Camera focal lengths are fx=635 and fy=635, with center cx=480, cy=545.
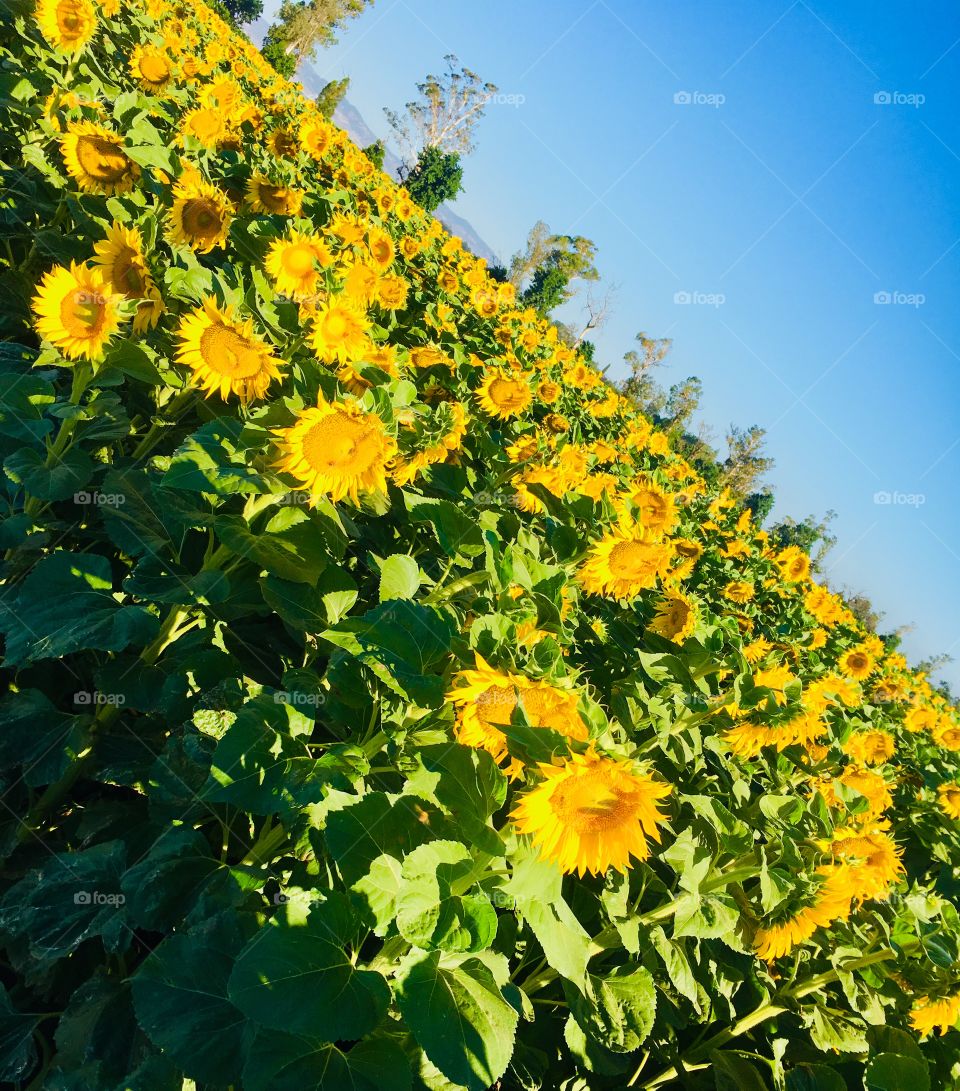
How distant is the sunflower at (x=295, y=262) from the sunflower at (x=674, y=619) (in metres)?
2.40

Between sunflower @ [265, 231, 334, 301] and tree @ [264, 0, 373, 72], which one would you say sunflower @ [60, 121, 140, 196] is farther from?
tree @ [264, 0, 373, 72]

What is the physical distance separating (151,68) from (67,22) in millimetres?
462

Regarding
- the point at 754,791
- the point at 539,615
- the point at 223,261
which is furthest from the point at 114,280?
the point at 754,791

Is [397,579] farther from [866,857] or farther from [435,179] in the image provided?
[435,179]

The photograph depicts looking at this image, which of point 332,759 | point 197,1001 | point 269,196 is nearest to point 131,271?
point 269,196

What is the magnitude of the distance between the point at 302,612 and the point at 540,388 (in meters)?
7.08

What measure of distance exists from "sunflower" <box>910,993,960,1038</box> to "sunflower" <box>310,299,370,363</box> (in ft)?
9.67

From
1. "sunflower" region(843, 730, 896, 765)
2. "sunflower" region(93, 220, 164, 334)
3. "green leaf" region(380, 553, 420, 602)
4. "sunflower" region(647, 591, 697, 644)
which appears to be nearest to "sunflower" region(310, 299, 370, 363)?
"sunflower" region(93, 220, 164, 334)

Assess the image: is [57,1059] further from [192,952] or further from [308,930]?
[308,930]

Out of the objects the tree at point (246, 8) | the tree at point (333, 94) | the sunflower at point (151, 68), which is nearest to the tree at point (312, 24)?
the tree at point (333, 94)

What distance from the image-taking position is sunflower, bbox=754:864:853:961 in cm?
206

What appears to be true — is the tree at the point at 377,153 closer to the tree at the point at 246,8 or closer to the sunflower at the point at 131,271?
the sunflower at the point at 131,271

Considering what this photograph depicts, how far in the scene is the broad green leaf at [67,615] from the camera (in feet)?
5.53

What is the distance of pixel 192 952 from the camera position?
4.47 feet
